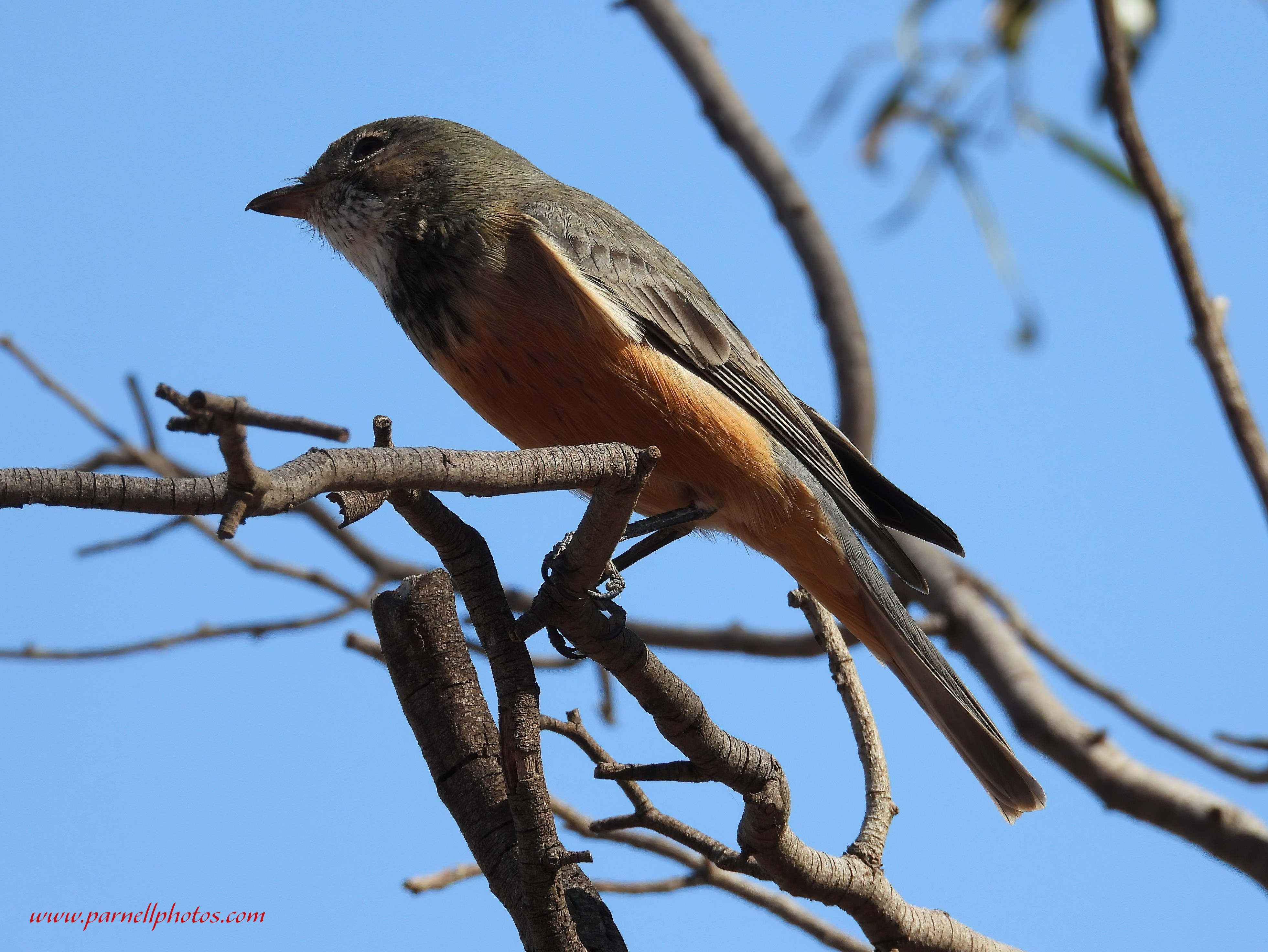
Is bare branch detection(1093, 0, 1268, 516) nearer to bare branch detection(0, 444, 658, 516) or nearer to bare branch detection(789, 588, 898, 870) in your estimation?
bare branch detection(789, 588, 898, 870)

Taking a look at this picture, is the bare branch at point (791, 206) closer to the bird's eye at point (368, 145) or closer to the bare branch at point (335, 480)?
the bird's eye at point (368, 145)

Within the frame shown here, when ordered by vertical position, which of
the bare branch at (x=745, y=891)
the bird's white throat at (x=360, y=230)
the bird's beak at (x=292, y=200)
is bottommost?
the bare branch at (x=745, y=891)

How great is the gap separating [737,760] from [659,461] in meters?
1.48

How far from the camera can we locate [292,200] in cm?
545

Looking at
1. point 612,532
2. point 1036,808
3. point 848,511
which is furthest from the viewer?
point 848,511

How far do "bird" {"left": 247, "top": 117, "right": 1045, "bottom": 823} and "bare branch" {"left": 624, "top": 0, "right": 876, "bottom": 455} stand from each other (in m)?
1.22

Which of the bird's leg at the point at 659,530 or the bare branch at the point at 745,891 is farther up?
the bird's leg at the point at 659,530

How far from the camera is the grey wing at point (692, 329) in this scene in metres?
4.51

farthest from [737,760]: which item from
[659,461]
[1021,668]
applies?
[1021,668]

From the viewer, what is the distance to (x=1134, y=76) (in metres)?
6.73

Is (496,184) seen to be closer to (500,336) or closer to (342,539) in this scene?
(500,336)

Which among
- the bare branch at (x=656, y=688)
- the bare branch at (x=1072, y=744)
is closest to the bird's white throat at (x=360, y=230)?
the bare branch at (x=656, y=688)

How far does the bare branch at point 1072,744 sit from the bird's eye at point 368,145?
3290 mm

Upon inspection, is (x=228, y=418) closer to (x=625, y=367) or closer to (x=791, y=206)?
(x=625, y=367)
